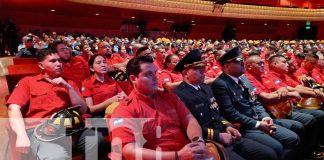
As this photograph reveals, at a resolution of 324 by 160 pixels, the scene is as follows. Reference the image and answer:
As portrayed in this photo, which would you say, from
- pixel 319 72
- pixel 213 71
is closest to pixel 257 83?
pixel 213 71

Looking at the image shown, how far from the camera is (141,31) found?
17.7 m

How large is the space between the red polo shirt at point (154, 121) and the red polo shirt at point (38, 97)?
0.77 metres

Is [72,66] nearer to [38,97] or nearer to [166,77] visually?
[166,77]

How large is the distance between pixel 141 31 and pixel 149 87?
15.8 m

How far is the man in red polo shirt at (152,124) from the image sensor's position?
188 cm

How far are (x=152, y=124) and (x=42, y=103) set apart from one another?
1.00 metres

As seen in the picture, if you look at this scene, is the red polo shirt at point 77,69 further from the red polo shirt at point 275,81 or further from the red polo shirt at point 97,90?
the red polo shirt at point 275,81

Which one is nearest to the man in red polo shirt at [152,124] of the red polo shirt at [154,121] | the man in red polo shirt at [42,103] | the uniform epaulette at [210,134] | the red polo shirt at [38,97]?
the red polo shirt at [154,121]

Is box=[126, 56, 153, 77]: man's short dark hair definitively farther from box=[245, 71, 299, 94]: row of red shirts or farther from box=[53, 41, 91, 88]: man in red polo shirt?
box=[53, 41, 91, 88]: man in red polo shirt

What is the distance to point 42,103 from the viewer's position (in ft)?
8.51

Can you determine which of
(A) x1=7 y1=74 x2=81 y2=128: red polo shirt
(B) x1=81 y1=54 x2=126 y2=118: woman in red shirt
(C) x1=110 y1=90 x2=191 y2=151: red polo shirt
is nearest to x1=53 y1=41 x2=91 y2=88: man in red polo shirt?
(B) x1=81 y1=54 x2=126 y2=118: woman in red shirt

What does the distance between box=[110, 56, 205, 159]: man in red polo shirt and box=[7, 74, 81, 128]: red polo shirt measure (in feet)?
2.47

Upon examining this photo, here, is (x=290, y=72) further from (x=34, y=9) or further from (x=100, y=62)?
(x=34, y=9)


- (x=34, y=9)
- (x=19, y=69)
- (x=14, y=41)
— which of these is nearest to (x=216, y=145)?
(x=19, y=69)
